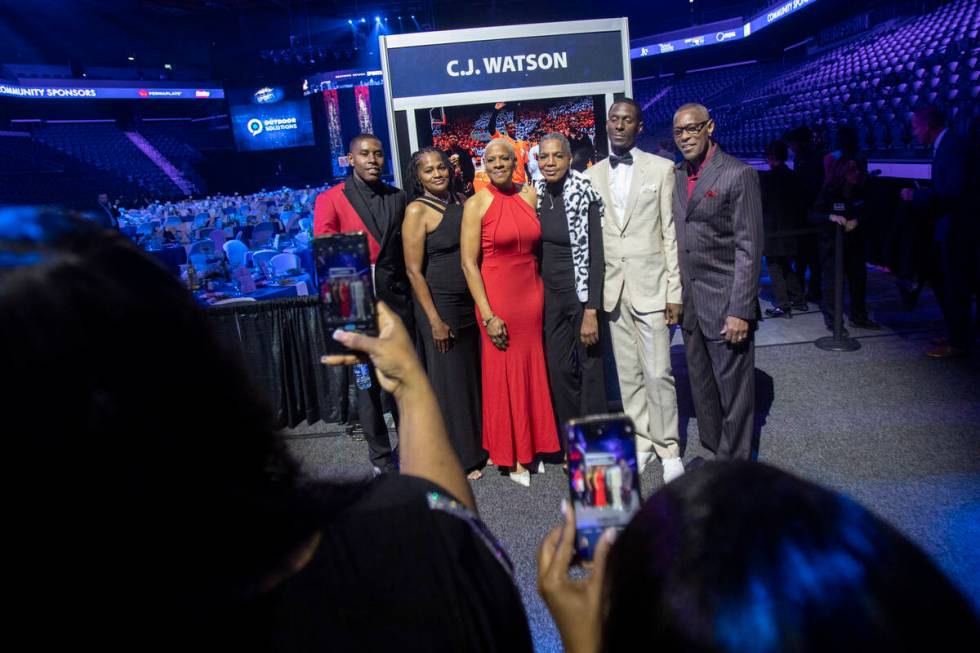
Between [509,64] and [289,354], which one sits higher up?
[509,64]

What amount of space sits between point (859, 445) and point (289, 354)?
12.4ft

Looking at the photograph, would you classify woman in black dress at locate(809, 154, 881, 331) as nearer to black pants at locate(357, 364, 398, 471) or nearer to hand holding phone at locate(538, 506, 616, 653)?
black pants at locate(357, 364, 398, 471)

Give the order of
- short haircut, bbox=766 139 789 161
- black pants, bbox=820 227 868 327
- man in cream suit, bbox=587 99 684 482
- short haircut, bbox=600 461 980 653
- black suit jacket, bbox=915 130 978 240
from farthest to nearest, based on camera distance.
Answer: short haircut, bbox=766 139 789 161 → black pants, bbox=820 227 868 327 → black suit jacket, bbox=915 130 978 240 → man in cream suit, bbox=587 99 684 482 → short haircut, bbox=600 461 980 653

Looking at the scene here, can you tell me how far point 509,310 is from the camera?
3473 millimetres

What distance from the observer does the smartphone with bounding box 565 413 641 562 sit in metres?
0.98

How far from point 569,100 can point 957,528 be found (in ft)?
11.7

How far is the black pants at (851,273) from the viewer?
18.3 ft

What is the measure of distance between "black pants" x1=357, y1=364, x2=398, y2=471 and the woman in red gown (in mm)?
601

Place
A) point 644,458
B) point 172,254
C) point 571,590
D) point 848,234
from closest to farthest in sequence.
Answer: point 571,590 < point 644,458 < point 848,234 < point 172,254

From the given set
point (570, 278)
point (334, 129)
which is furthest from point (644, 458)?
point (334, 129)

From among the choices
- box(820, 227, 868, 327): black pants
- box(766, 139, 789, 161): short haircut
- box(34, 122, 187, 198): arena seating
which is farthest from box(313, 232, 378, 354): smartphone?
box(34, 122, 187, 198): arena seating

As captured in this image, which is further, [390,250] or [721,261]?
[390,250]

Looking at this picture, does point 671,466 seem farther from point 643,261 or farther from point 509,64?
point 509,64

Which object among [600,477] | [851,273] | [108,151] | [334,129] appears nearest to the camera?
[600,477]
